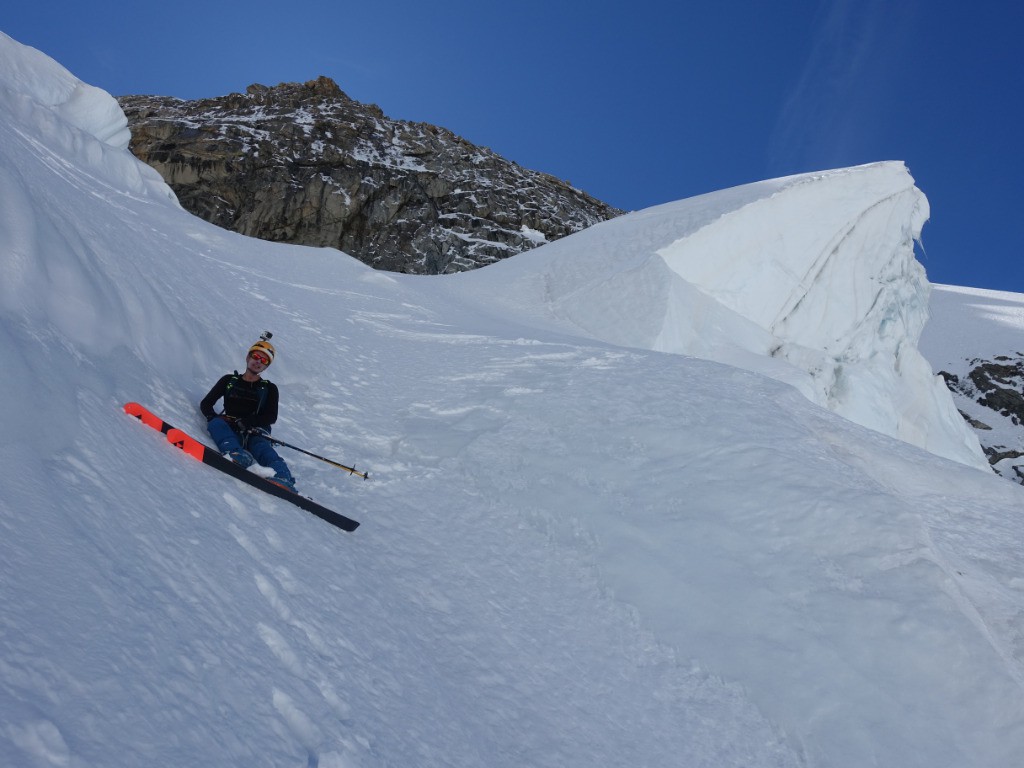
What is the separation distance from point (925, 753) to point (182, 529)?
505 centimetres

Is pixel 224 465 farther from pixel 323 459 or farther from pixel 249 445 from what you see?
pixel 323 459

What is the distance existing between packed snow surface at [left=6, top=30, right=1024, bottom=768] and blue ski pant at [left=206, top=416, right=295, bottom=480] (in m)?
0.40

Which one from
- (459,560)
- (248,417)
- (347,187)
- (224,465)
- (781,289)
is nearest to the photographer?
(224,465)

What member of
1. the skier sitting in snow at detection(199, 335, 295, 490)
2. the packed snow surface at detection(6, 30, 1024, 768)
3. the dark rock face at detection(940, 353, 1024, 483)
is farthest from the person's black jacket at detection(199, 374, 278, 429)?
the dark rock face at detection(940, 353, 1024, 483)

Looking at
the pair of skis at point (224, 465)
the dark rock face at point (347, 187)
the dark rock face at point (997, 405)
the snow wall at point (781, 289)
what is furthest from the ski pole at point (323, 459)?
the dark rock face at point (997, 405)

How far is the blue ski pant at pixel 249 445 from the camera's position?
5551mm

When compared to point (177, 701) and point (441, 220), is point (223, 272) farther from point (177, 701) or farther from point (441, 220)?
point (441, 220)

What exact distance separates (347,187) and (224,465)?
5522 centimetres

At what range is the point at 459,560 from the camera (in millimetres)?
5641

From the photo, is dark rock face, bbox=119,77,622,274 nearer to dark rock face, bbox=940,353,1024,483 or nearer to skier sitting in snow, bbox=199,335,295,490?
dark rock face, bbox=940,353,1024,483

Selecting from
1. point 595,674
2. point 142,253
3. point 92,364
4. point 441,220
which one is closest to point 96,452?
point 92,364

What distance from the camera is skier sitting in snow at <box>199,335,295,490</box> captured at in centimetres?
556

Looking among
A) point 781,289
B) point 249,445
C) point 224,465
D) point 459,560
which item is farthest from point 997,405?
point 224,465

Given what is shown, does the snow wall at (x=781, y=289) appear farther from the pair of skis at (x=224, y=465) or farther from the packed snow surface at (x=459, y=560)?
the pair of skis at (x=224, y=465)
